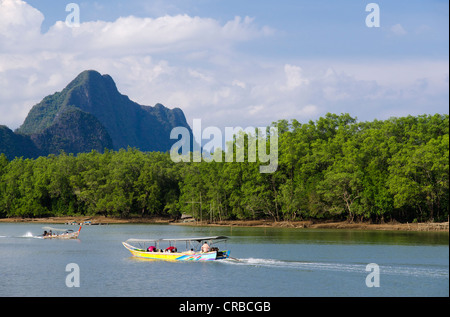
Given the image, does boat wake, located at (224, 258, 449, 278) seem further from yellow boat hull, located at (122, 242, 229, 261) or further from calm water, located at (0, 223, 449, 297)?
yellow boat hull, located at (122, 242, 229, 261)

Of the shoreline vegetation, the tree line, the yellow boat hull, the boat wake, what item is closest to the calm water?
the boat wake

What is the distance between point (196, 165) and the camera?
11481 cm

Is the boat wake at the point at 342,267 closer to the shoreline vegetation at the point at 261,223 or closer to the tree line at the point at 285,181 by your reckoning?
the shoreline vegetation at the point at 261,223

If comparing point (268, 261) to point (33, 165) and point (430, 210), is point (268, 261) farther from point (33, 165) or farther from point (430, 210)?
point (33, 165)

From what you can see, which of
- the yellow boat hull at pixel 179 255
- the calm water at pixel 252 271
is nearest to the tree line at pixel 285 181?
the calm water at pixel 252 271

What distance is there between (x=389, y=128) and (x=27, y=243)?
181 feet

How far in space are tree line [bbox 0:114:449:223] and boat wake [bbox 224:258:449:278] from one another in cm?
3728

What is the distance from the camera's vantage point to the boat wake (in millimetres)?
37500

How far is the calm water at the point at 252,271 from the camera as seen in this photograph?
3338cm

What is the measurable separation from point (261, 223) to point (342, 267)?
55.0 m

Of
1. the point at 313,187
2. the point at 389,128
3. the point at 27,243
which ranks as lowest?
the point at 27,243
